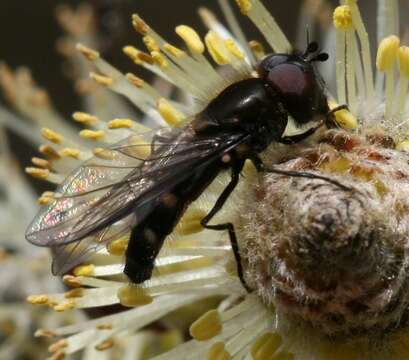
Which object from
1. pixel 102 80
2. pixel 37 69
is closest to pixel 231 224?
pixel 102 80

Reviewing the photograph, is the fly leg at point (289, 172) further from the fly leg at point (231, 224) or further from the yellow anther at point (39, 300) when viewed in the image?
the yellow anther at point (39, 300)

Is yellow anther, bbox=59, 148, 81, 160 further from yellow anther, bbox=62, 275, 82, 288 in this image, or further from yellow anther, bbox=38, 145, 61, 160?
yellow anther, bbox=62, 275, 82, 288

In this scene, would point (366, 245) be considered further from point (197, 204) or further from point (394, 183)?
point (197, 204)

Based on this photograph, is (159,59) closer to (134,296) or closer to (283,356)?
(134,296)

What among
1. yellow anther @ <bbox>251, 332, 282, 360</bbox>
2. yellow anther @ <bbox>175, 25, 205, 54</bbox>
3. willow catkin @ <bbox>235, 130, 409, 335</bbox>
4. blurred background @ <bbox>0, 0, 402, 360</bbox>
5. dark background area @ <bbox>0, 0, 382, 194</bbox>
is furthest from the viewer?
dark background area @ <bbox>0, 0, 382, 194</bbox>

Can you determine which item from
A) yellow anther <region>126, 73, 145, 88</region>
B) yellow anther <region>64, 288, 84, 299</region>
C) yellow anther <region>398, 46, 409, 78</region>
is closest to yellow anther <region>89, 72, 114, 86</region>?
yellow anther <region>126, 73, 145, 88</region>

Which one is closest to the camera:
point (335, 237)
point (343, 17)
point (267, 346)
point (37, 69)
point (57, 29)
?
point (335, 237)
